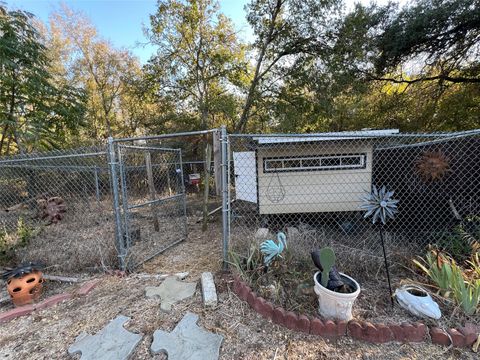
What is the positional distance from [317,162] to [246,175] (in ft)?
4.75

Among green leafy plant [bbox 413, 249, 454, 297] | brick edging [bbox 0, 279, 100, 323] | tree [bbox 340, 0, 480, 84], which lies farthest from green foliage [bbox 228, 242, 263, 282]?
tree [bbox 340, 0, 480, 84]

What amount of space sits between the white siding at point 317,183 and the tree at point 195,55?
5863 millimetres

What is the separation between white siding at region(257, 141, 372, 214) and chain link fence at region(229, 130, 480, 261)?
18 millimetres

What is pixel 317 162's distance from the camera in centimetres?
442

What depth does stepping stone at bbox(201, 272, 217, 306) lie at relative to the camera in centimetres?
220

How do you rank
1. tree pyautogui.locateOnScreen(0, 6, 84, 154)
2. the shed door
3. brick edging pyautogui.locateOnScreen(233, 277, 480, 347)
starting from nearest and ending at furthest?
1. brick edging pyautogui.locateOnScreen(233, 277, 480, 347)
2. the shed door
3. tree pyautogui.locateOnScreen(0, 6, 84, 154)

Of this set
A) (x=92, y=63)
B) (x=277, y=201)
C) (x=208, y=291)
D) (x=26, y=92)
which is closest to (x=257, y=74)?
(x=277, y=201)

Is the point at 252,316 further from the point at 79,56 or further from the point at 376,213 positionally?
the point at 79,56

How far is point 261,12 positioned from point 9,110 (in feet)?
28.9

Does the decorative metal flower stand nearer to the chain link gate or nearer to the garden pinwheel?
the garden pinwheel

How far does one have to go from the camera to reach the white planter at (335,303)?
185cm

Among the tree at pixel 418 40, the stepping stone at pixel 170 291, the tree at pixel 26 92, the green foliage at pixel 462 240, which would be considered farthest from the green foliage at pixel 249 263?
the tree at pixel 418 40

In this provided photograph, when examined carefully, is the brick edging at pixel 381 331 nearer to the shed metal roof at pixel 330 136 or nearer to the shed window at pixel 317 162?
the shed metal roof at pixel 330 136

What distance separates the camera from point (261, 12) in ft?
28.8
